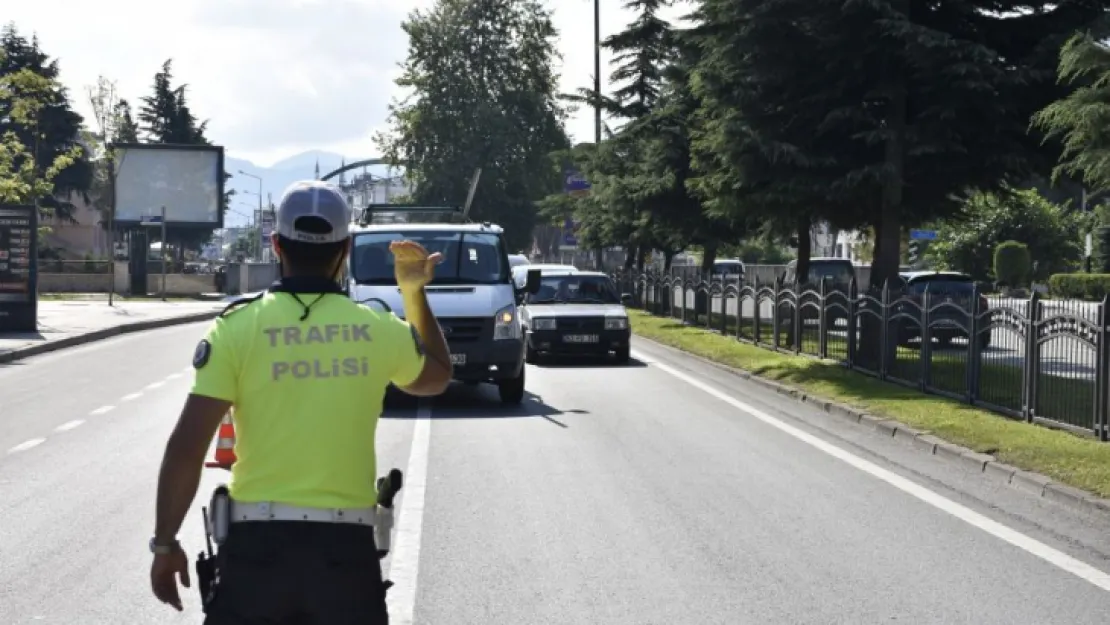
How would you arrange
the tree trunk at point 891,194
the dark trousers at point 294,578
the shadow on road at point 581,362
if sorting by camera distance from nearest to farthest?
the dark trousers at point 294,578
the tree trunk at point 891,194
the shadow on road at point 581,362

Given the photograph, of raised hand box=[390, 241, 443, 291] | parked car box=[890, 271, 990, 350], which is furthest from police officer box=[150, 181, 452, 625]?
parked car box=[890, 271, 990, 350]

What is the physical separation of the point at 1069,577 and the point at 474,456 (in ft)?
19.0

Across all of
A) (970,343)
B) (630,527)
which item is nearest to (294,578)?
(630,527)

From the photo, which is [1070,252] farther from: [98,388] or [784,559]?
[784,559]

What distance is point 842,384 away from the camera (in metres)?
19.3

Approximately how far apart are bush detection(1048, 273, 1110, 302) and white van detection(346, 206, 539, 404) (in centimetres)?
4244

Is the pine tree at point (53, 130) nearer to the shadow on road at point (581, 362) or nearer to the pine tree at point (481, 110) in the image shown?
the pine tree at point (481, 110)

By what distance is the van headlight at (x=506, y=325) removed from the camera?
17.4 meters

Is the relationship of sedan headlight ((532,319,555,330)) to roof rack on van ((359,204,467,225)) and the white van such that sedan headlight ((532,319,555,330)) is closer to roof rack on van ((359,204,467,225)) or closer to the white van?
roof rack on van ((359,204,467,225))

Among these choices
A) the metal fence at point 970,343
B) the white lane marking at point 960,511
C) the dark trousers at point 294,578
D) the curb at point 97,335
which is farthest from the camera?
the curb at point 97,335

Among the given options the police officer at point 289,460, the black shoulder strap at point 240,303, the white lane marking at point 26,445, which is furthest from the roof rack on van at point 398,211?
the police officer at point 289,460

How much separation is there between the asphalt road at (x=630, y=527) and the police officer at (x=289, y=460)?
10.2ft

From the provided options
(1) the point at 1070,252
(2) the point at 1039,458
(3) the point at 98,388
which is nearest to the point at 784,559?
(2) the point at 1039,458

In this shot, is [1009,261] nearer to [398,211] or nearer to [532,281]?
[398,211]
